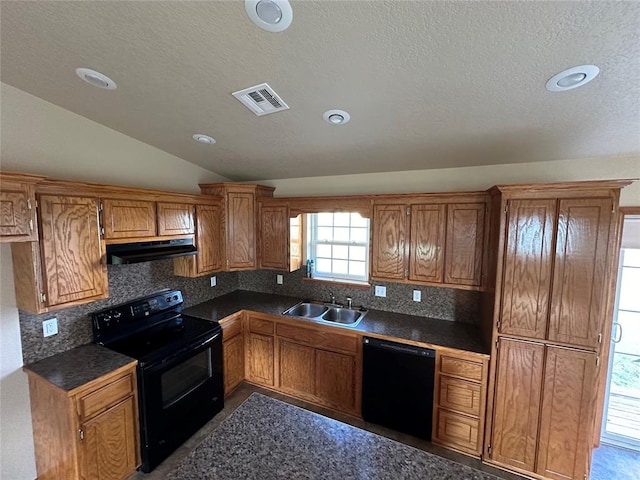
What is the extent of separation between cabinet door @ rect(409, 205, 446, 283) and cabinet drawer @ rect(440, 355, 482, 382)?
679 mm

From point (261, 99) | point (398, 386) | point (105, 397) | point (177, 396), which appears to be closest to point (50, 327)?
point (105, 397)

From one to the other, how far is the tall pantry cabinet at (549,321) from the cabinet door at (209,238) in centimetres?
267

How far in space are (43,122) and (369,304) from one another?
10.6 ft

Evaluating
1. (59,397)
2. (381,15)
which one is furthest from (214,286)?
(381,15)

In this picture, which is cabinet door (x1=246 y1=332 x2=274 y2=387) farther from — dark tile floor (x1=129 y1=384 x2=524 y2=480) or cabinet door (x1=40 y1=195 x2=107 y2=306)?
cabinet door (x1=40 y1=195 x2=107 y2=306)

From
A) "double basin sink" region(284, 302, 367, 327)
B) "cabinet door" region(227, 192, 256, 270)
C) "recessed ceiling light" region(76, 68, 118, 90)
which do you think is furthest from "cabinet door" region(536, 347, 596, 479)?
"recessed ceiling light" region(76, 68, 118, 90)

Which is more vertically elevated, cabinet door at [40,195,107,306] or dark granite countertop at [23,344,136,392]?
cabinet door at [40,195,107,306]

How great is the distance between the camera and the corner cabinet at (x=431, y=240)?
95.7 inches

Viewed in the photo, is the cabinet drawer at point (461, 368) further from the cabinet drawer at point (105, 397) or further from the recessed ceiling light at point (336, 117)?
the cabinet drawer at point (105, 397)

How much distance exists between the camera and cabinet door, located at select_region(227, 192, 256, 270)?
3.15 meters

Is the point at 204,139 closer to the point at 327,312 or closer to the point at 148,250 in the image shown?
the point at 148,250

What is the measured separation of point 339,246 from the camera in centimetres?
343

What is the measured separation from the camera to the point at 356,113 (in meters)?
1.90

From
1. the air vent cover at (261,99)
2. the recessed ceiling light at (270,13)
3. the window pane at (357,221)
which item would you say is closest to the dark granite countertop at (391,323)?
the window pane at (357,221)
